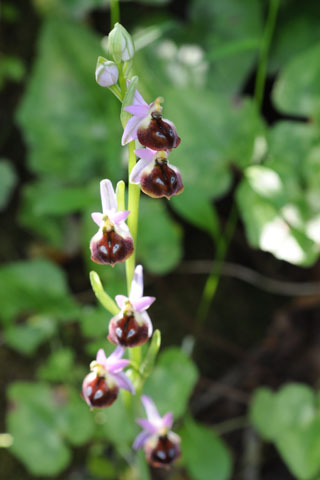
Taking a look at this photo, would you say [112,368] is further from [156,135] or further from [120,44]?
[120,44]

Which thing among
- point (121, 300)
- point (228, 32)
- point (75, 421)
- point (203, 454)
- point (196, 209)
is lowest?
point (203, 454)

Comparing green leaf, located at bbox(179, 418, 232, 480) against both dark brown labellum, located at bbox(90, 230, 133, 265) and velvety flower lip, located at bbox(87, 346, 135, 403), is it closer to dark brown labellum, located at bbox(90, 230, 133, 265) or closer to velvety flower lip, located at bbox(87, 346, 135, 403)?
velvety flower lip, located at bbox(87, 346, 135, 403)

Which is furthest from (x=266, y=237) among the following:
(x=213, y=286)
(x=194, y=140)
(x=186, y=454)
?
(x=186, y=454)

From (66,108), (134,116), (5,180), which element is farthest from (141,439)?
(66,108)

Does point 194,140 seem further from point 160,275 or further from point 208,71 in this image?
point 160,275

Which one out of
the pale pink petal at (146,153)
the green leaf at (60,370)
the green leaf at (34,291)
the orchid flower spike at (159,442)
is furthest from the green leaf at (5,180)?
the pale pink petal at (146,153)

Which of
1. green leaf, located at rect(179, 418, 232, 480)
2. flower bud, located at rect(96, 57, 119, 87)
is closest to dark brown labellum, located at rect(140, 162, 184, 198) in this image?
flower bud, located at rect(96, 57, 119, 87)
